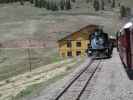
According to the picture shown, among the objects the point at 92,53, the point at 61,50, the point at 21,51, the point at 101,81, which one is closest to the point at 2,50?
the point at 21,51

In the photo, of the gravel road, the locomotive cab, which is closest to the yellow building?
the locomotive cab

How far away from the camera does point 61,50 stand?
93.8m

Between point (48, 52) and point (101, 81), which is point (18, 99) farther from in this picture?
point (48, 52)

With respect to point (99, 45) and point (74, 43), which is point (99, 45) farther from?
point (74, 43)

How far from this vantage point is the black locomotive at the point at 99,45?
A: 165ft

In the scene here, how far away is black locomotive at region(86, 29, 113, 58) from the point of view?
50.2 m

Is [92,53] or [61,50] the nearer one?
[92,53]

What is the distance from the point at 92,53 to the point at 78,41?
137ft

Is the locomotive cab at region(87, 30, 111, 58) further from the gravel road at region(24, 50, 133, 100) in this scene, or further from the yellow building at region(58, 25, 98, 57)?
the yellow building at region(58, 25, 98, 57)

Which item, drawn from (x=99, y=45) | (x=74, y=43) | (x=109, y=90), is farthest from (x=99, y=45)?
(x=74, y=43)

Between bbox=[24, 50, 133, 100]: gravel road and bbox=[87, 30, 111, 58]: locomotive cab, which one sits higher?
bbox=[87, 30, 111, 58]: locomotive cab

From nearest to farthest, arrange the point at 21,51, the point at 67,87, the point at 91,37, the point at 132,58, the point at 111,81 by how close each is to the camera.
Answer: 1. the point at 132,58
2. the point at 67,87
3. the point at 111,81
4. the point at 91,37
5. the point at 21,51

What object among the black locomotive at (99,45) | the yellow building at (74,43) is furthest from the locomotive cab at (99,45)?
the yellow building at (74,43)

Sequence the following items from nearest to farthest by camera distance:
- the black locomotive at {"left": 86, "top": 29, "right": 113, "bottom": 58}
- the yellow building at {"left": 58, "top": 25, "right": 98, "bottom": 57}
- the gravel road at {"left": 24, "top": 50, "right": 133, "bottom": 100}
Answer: the gravel road at {"left": 24, "top": 50, "right": 133, "bottom": 100}, the black locomotive at {"left": 86, "top": 29, "right": 113, "bottom": 58}, the yellow building at {"left": 58, "top": 25, "right": 98, "bottom": 57}
